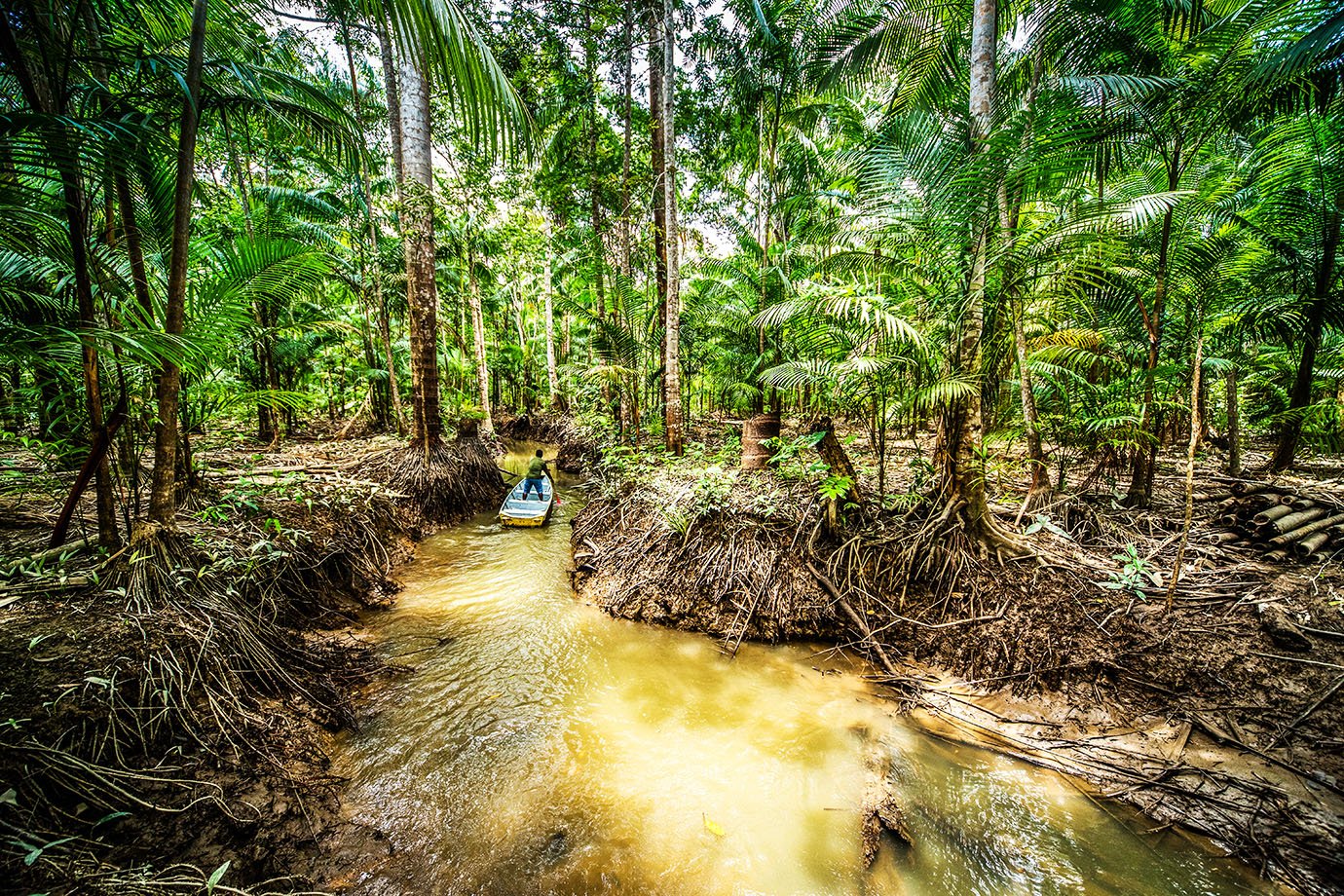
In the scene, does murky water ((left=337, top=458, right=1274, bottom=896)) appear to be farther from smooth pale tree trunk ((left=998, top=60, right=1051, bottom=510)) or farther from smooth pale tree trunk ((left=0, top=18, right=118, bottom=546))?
smooth pale tree trunk ((left=998, top=60, right=1051, bottom=510))

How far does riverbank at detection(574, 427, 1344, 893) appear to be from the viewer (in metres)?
2.54

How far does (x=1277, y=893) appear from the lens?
216cm

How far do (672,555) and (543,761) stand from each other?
2393mm

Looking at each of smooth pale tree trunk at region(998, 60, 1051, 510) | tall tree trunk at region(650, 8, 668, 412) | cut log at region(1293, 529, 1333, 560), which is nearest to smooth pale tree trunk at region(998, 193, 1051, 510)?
smooth pale tree trunk at region(998, 60, 1051, 510)

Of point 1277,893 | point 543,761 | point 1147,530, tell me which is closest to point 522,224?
point 543,761

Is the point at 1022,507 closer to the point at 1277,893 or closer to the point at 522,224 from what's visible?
the point at 1277,893

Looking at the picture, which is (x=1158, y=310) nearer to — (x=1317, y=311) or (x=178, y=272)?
(x=1317, y=311)

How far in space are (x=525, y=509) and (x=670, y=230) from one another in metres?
5.03

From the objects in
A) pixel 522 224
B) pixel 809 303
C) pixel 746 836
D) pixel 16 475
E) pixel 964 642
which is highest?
pixel 522 224

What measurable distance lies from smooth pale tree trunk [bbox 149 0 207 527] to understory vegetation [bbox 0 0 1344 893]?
0.08ft

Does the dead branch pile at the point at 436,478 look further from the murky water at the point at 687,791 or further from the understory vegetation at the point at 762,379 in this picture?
the murky water at the point at 687,791

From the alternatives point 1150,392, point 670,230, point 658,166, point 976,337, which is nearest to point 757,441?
point 976,337

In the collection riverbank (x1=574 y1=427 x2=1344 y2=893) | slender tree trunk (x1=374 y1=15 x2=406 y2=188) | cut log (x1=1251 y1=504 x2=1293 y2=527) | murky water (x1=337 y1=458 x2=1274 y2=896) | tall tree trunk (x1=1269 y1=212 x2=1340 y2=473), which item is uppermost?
slender tree trunk (x1=374 y1=15 x2=406 y2=188)

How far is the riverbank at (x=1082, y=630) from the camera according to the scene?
2.54 metres
